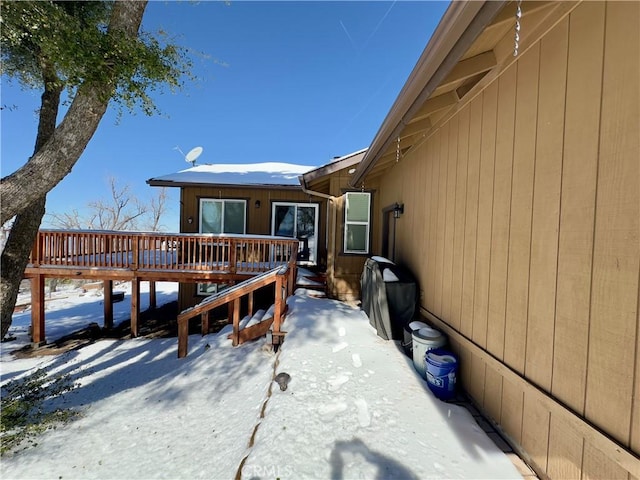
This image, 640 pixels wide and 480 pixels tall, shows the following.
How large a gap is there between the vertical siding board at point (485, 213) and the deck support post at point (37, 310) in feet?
32.2

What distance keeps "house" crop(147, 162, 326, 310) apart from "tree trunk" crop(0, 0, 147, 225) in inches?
218

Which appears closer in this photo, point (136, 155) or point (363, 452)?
point (363, 452)

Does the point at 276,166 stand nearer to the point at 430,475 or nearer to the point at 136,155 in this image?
the point at 430,475

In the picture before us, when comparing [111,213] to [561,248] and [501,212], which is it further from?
[561,248]

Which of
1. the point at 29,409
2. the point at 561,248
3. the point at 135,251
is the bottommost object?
the point at 29,409

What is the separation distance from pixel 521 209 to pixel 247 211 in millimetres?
8249

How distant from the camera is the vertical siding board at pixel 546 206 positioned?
72.9 inches

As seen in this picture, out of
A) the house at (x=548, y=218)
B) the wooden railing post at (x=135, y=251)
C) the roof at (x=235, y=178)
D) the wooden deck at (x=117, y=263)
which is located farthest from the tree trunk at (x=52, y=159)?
the roof at (x=235, y=178)

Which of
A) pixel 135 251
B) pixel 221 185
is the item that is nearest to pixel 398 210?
pixel 221 185

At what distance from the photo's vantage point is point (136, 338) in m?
6.90

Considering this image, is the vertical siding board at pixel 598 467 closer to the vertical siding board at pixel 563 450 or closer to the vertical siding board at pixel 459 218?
the vertical siding board at pixel 563 450

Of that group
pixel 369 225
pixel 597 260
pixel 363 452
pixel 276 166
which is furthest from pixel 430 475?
pixel 276 166

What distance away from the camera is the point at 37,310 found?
22.0 ft

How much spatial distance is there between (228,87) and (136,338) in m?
9.56
